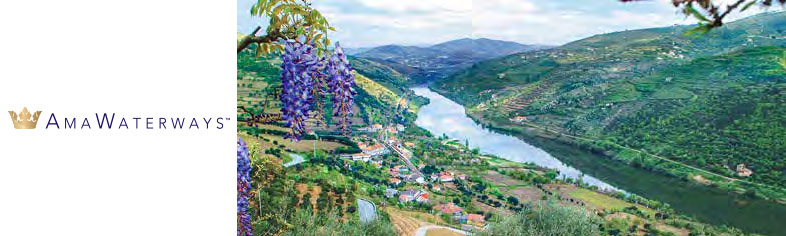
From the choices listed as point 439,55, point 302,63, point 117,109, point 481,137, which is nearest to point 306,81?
point 302,63

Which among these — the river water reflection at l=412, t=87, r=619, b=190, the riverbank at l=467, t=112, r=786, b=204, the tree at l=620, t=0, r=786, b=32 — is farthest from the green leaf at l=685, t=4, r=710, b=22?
the riverbank at l=467, t=112, r=786, b=204

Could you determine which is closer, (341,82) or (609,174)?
(341,82)

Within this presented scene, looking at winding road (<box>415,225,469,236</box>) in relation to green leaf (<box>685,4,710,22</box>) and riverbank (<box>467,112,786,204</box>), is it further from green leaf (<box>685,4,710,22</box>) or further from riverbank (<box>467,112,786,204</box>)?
riverbank (<box>467,112,786,204</box>)

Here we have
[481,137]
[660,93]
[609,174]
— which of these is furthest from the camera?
[660,93]

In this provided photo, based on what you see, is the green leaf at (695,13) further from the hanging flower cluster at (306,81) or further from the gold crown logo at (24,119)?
the gold crown logo at (24,119)

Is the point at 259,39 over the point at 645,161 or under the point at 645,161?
over

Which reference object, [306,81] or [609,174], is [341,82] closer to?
[306,81]

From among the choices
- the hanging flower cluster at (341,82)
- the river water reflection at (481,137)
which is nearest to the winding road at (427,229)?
the hanging flower cluster at (341,82)
